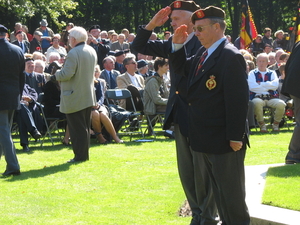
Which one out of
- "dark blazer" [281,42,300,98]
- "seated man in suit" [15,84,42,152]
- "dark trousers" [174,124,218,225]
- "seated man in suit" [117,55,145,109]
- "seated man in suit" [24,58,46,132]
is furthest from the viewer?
"seated man in suit" [117,55,145,109]

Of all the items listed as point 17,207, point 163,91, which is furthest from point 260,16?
point 17,207

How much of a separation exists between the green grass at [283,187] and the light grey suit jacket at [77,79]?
356 centimetres

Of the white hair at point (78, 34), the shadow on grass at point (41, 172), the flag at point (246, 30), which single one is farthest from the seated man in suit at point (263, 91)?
the shadow on grass at point (41, 172)

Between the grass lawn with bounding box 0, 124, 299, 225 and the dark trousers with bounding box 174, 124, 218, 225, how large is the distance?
490mm

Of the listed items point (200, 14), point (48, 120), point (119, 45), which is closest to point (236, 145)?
point (200, 14)

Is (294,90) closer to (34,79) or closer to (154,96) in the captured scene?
(154,96)

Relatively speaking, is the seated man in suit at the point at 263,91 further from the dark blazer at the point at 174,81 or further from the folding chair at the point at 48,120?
the dark blazer at the point at 174,81

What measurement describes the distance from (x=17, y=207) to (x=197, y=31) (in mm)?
3354

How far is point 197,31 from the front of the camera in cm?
516

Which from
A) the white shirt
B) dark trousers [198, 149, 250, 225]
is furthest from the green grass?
the white shirt

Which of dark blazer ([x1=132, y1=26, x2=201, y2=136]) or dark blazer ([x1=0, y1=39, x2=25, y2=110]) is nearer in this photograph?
dark blazer ([x1=132, y1=26, x2=201, y2=136])

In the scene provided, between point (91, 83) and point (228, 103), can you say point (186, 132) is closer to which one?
point (228, 103)

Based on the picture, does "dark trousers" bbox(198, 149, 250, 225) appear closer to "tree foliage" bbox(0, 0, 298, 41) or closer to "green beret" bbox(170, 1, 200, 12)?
"green beret" bbox(170, 1, 200, 12)

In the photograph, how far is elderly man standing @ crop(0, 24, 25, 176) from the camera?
889 centimetres
